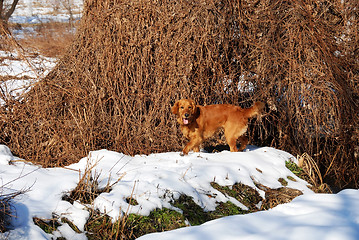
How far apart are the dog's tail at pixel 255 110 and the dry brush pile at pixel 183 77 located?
28.6 inches

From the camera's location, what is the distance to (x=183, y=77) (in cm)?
552

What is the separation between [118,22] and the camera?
18.4 feet

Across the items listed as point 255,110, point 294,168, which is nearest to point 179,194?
point 255,110

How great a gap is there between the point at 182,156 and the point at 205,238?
10.1 ft

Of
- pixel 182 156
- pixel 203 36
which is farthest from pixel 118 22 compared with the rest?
pixel 182 156

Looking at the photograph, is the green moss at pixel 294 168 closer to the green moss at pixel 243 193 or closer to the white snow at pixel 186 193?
the white snow at pixel 186 193

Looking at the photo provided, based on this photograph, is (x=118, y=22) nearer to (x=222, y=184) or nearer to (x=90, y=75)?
(x=90, y=75)

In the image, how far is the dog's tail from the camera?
5.05 meters

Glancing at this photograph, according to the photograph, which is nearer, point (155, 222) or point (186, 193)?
point (155, 222)

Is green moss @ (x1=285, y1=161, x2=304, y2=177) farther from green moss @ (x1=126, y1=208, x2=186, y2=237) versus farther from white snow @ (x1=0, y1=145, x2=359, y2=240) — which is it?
green moss @ (x1=126, y1=208, x2=186, y2=237)

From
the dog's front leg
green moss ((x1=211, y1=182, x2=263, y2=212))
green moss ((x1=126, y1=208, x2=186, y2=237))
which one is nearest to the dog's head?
the dog's front leg

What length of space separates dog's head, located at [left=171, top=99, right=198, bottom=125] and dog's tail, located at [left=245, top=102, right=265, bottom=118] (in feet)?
2.64

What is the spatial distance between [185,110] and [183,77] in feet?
2.50

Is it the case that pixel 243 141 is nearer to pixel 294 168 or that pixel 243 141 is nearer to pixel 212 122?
pixel 212 122
